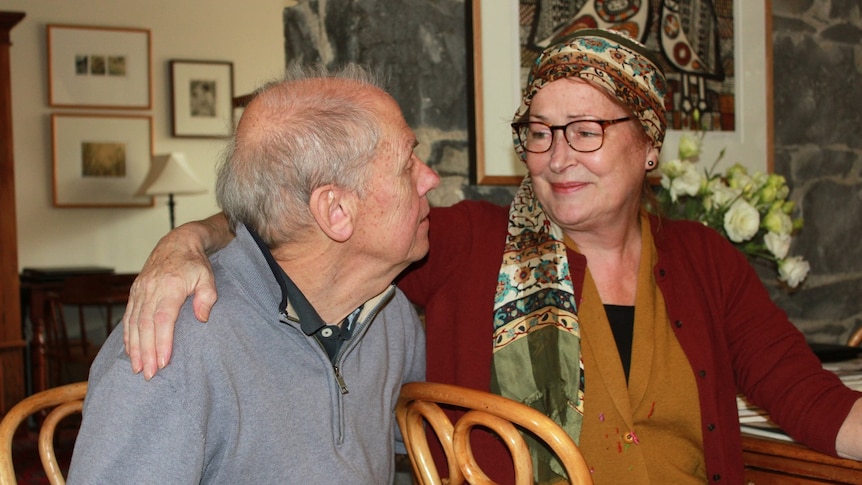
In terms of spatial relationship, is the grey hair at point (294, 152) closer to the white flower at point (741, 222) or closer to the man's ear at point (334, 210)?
the man's ear at point (334, 210)

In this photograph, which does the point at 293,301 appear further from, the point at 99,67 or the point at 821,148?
the point at 99,67

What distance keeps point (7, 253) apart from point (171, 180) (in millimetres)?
1427

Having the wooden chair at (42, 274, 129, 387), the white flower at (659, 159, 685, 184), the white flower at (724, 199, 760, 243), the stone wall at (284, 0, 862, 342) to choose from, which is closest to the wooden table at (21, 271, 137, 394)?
the wooden chair at (42, 274, 129, 387)

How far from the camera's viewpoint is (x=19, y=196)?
5.91 m

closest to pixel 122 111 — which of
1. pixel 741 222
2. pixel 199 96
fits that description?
pixel 199 96

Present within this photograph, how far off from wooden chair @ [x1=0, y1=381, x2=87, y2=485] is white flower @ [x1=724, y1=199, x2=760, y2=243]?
5.14ft

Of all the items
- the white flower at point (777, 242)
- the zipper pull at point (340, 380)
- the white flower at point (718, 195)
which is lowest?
the zipper pull at point (340, 380)

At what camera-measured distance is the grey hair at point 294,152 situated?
1.25 m

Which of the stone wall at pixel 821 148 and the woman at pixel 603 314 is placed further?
the stone wall at pixel 821 148

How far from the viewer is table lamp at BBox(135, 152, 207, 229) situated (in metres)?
5.77

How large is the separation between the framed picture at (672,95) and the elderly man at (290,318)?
94cm

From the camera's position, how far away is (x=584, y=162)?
1.64m

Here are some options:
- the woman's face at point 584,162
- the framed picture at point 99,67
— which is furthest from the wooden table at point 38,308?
the woman's face at point 584,162

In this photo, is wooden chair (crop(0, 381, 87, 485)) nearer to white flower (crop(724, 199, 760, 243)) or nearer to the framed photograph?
white flower (crop(724, 199, 760, 243))
